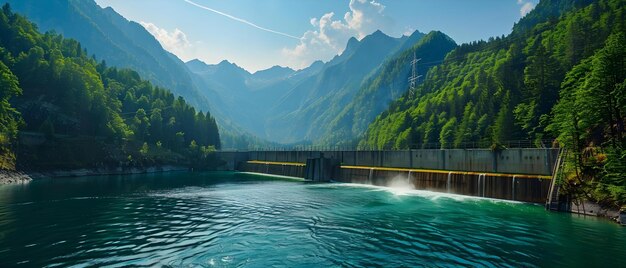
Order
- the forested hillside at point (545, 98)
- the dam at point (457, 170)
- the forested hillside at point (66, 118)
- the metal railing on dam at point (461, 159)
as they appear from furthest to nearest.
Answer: the forested hillside at point (66, 118) < the metal railing on dam at point (461, 159) < the dam at point (457, 170) < the forested hillside at point (545, 98)

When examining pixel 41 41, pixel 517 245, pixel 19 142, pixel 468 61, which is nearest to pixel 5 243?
pixel 517 245

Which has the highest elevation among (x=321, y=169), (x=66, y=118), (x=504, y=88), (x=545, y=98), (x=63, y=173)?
(x=504, y=88)

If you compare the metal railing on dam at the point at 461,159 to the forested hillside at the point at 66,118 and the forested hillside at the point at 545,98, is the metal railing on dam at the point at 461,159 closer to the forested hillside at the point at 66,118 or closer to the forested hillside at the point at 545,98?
the forested hillside at the point at 545,98

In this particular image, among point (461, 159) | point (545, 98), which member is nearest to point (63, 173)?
point (461, 159)

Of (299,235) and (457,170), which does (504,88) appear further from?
(299,235)

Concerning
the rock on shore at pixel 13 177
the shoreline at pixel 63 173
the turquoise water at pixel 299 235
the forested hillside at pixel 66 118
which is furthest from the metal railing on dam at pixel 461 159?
the rock on shore at pixel 13 177

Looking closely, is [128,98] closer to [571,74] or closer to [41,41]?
[41,41]

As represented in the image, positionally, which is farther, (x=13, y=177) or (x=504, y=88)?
(x=504, y=88)
